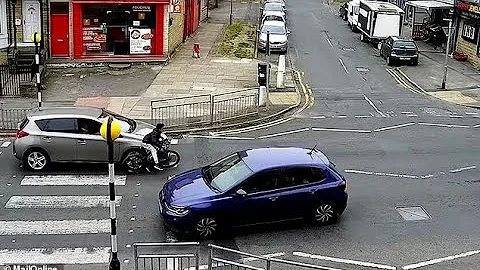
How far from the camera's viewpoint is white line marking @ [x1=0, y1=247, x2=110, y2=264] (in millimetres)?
12562

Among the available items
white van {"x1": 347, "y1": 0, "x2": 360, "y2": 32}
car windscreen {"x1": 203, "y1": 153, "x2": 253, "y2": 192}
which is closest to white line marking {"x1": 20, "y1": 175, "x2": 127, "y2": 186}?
car windscreen {"x1": 203, "y1": 153, "x2": 253, "y2": 192}

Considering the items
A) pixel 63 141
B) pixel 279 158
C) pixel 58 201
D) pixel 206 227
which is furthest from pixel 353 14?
pixel 206 227

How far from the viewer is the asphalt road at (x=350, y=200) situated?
13250 millimetres

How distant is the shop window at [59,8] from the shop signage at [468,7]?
21.5 m

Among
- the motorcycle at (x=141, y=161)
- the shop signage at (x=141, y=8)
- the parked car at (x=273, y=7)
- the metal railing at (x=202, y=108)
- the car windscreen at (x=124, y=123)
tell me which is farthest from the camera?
the parked car at (x=273, y=7)

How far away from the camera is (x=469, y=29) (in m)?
38.2

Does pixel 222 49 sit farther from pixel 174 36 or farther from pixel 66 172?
pixel 66 172

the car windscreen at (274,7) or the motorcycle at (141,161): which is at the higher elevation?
the car windscreen at (274,7)

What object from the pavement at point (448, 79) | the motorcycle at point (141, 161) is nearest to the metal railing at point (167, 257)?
the motorcycle at point (141, 161)

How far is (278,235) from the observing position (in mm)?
14016

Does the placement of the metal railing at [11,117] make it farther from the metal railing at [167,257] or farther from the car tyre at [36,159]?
the metal railing at [167,257]

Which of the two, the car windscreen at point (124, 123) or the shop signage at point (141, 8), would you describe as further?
the shop signage at point (141, 8)

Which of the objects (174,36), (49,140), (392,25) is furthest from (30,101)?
(392,25)

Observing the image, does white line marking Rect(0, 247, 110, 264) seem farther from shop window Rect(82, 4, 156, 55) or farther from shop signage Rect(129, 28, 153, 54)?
shop signage Rect(129, 28, 153, 54)
